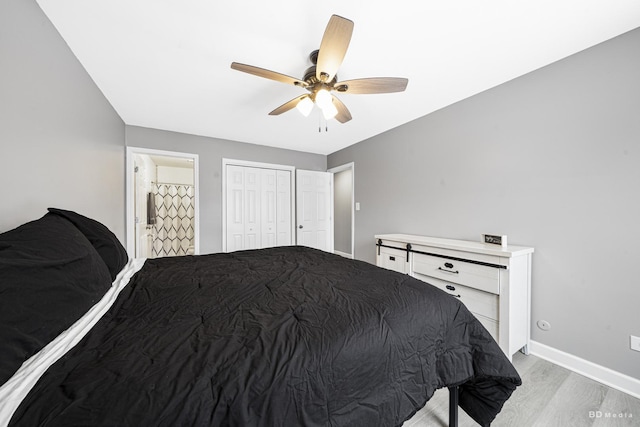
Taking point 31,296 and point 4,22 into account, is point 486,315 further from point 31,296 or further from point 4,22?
point 4,22

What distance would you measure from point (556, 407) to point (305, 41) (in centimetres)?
288

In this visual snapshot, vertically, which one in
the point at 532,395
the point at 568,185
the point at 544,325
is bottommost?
the point at 532,395

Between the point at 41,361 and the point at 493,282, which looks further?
the point at 493,282

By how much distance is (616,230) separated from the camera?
5.32 feet

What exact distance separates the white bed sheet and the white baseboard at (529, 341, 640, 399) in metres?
2.95

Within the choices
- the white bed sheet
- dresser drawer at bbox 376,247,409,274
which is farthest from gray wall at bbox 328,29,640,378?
the white bed sheet

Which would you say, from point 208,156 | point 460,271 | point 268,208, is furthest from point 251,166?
point 460,271

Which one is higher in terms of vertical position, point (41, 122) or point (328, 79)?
point (328, 79)

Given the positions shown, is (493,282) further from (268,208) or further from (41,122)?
(268,208)

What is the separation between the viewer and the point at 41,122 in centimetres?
138

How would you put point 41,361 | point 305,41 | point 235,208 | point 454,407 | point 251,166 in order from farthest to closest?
point 251,166 < point 235,208 < point 305,41 < point 454,407 < point 41,361

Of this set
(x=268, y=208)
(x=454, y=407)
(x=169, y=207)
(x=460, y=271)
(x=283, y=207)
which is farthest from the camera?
(x=169, y=207)

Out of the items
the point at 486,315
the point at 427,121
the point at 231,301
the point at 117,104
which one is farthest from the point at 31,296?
the point at 427,121

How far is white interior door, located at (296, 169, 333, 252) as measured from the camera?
4457 millimetres
